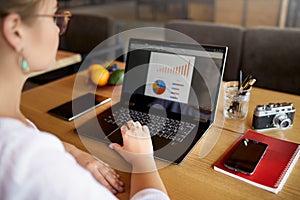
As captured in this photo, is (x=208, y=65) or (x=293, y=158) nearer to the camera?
(x=293, y=158)

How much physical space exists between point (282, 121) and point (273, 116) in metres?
0.03

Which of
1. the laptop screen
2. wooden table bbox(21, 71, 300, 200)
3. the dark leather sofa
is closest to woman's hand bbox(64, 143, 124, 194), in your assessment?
wooden table bbox(21, 71, 300, 200)

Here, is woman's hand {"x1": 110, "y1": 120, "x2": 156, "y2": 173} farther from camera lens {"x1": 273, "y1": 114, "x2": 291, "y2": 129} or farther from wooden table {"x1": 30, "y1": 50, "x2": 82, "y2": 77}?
wooden table {"x1": 30, "y1": 50, "x2": 82, "y2": 77}

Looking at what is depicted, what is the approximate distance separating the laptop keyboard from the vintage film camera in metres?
0.21

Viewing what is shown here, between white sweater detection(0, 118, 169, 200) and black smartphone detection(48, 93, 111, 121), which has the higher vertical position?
white sweater detection(0, 118, 169, 200)

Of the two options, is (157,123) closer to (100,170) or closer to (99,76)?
(100,170)

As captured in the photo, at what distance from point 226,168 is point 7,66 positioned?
566 millimetres

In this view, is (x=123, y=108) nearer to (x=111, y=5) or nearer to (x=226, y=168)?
(x=226, y=168)

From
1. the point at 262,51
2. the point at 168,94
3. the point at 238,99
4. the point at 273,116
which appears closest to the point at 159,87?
the point at 168,94

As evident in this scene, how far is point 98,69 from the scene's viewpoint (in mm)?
1395

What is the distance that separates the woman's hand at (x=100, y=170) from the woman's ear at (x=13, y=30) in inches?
14.8

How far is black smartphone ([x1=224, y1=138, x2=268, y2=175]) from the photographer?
773 millimetres

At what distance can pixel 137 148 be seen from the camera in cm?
85

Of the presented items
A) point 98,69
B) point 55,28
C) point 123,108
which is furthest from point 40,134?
point 98,69
